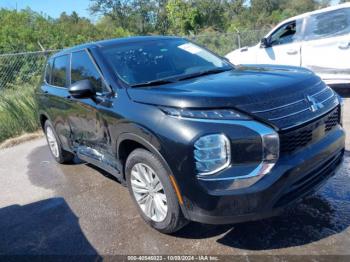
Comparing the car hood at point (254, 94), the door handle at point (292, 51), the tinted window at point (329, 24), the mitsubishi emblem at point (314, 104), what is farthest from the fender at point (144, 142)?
the tinted window at point (329, 24)

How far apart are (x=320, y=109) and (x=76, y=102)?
2.78 meters

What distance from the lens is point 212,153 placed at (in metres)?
2.81

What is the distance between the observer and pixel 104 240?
3666 mm

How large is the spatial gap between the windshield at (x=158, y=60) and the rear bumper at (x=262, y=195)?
1.42 metres

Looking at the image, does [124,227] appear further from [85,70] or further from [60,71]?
[60,71]

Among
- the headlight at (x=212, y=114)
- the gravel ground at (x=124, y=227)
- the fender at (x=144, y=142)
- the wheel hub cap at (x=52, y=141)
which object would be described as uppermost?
the headlight at (x=212, y=114)

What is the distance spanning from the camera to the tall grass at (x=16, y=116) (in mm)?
8708

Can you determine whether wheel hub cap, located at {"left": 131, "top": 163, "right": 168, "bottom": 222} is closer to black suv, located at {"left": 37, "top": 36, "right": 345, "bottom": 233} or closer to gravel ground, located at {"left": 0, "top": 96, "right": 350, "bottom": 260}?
black suv, located at {"left": 37, "top": 36, "right": 345, "bottom": 233}

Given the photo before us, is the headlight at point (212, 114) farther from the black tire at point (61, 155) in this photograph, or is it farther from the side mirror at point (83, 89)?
the black tire at point (61, 155)

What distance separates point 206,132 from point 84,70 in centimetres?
222

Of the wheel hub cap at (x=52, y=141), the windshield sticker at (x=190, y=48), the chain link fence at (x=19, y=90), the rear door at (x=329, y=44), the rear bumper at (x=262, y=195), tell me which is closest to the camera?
the rear bumper at (x=262, y=195)

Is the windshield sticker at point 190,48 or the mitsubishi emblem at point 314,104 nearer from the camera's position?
the mitsubishi emblem at point 314,104

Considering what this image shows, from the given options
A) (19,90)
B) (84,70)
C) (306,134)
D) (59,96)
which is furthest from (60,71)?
(19,90)

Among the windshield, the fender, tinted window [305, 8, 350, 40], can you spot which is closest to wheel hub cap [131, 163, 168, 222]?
the fender
